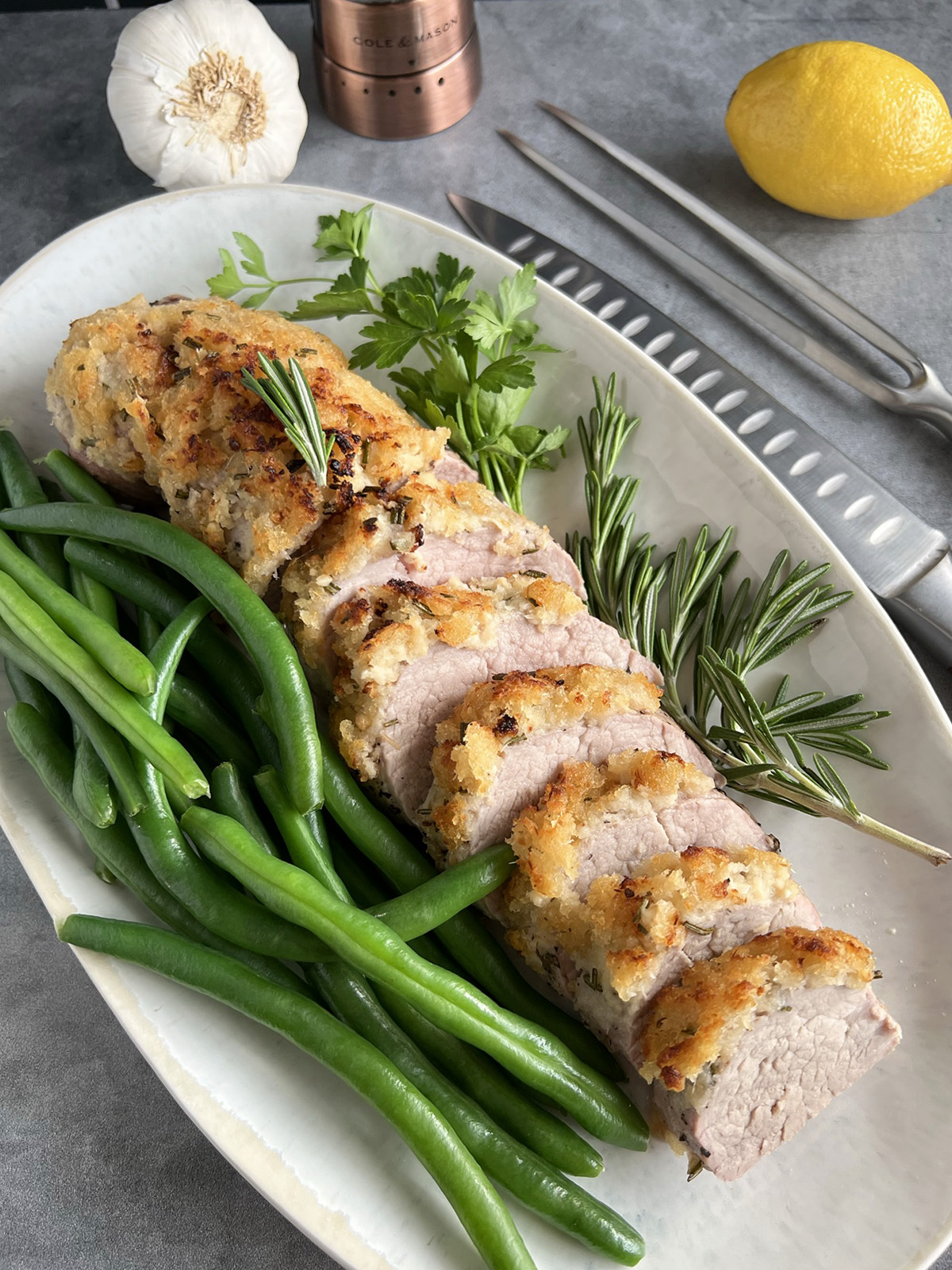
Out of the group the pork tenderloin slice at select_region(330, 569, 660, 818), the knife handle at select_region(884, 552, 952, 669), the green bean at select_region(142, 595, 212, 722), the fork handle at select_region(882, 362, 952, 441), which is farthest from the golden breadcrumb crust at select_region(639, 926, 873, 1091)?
the fork handle at select_region(882, 362, 952, 441)

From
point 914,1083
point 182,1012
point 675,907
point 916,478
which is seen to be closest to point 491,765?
point 675,907

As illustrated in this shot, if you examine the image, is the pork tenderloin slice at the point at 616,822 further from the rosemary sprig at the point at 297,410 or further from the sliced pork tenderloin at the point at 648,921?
the rosemary sprig at the point at 297,410

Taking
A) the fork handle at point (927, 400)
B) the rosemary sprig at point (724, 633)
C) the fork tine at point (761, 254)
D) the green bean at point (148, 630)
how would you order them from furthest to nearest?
the fork tine at point (761, 254)
the fork handle at point (927, 400)
the green bean at point (148, 630)
the rosemary sprig at point (724, 633)

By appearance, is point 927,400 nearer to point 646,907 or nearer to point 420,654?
point 420,654

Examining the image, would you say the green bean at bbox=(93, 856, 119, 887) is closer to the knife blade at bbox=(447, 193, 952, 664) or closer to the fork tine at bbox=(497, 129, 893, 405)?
the knife blade at bbox=(447, 193, 952, 664)

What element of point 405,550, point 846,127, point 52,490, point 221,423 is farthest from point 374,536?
point 846,127

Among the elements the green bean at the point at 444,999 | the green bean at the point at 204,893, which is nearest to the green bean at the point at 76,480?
the green bean at the point at 204,893
